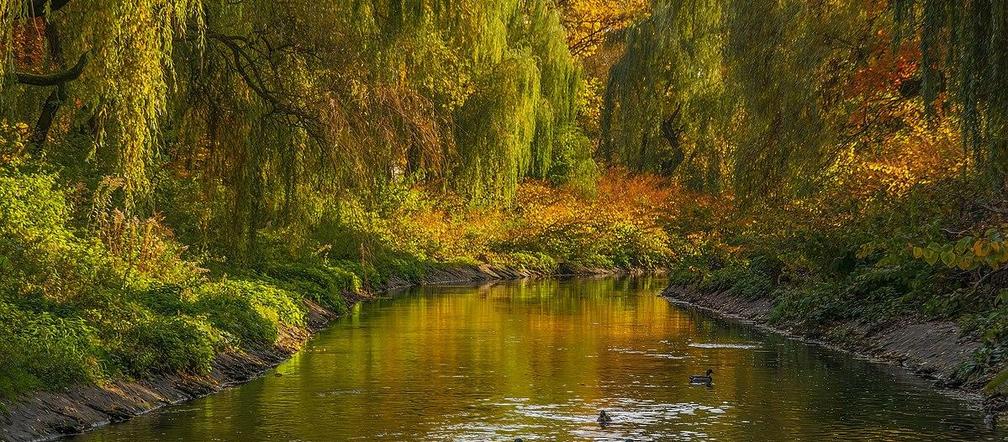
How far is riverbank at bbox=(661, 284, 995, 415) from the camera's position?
1969 cm

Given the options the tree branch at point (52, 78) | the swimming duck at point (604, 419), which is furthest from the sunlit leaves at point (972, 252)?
the tree branch at point (52, 78)

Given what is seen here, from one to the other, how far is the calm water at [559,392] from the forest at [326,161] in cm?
118

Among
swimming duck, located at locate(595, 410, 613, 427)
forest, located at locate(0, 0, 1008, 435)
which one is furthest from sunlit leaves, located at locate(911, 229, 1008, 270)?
swimming duck, located at locate(595, 410, 613, 427)

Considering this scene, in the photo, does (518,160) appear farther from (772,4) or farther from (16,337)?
(16,337)

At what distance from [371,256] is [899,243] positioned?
8516 mm

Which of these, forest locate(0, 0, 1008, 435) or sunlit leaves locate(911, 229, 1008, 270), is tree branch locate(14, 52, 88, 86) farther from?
sunlit leaves locate(911, 229, 1008, 270)

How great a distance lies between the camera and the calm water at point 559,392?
15906 mm

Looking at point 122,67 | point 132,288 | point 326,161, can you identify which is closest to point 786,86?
point 326,161

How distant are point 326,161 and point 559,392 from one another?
4.66 meters

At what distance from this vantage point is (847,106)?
77.9ft

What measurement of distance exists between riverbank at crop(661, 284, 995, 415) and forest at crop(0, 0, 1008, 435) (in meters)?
0.22

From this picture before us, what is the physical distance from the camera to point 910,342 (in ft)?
76.5

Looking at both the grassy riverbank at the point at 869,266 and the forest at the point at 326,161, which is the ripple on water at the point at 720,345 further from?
the forest at the point at 326,161

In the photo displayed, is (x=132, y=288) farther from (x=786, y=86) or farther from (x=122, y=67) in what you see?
(x=786, y=86)
